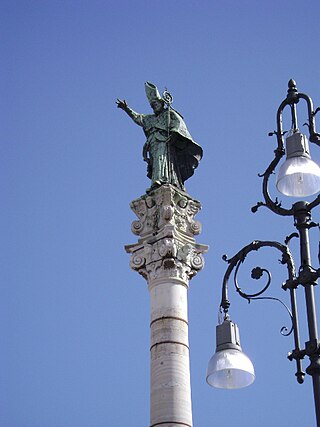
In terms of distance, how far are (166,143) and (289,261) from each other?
1040 cm

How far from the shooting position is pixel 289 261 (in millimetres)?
11938

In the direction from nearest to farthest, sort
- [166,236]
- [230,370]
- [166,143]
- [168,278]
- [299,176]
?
[230,370] → [299,176] → [168,278] → [166,236] → [166,143]

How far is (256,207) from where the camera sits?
496 inches

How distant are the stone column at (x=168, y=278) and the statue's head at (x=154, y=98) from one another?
2701 mm

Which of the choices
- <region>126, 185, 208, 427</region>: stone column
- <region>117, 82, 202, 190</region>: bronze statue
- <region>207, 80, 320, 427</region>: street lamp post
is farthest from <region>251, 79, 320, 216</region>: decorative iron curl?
<region>117, 82, 202, 190</region>: bronze statue

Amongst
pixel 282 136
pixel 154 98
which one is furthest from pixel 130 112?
pixel 282 136

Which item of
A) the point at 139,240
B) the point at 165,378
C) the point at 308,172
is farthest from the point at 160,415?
the point at 308,172

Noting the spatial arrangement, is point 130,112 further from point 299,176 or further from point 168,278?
point 299,176

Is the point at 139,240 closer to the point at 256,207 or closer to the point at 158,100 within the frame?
the point at 158,100

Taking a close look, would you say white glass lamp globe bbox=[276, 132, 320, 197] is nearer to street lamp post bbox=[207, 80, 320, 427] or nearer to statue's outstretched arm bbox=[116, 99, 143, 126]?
street lamp post bbox=[207, 80, 320, 427]

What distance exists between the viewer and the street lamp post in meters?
11.3

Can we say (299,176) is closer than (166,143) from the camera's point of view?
Yes

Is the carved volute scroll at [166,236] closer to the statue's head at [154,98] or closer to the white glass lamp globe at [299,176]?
the statue's head at [154,98]

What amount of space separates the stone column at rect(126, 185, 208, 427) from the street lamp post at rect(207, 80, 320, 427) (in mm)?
5425
